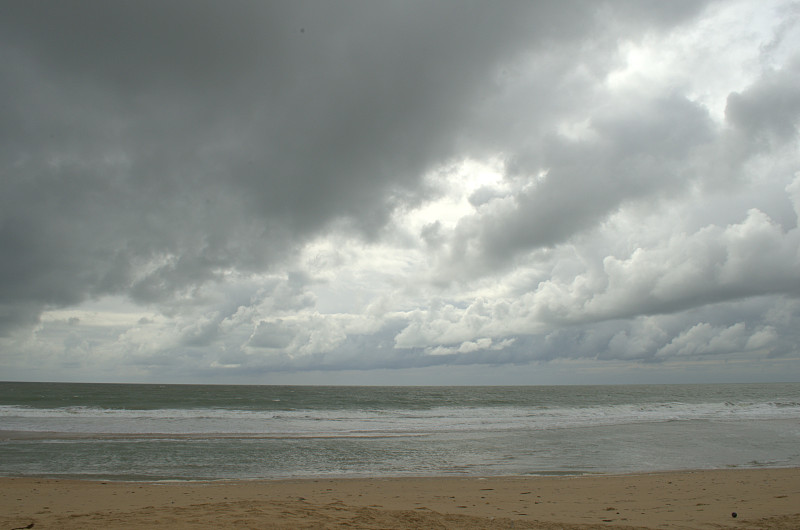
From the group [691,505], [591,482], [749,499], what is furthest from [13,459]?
[749,499]

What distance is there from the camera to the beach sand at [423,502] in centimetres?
816

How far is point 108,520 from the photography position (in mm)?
8266

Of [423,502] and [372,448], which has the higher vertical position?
[423,502]

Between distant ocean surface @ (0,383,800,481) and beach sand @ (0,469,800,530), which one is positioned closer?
beach sand @ (0,469,800,530)

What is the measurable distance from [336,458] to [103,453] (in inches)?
401

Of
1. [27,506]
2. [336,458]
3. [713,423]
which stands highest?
[27,506]

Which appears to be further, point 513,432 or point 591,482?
point 513,432

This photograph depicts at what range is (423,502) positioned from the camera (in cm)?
1052

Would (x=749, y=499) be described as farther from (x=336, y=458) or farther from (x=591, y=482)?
(x=336, y=458)

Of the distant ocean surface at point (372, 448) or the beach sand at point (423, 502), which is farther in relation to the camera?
the distant ocean surface at point (372, 448)

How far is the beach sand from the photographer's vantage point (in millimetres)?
8156

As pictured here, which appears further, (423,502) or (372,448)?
(372,448)

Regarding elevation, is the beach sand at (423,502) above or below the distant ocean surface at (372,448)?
above

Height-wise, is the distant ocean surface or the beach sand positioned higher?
the beach sand
